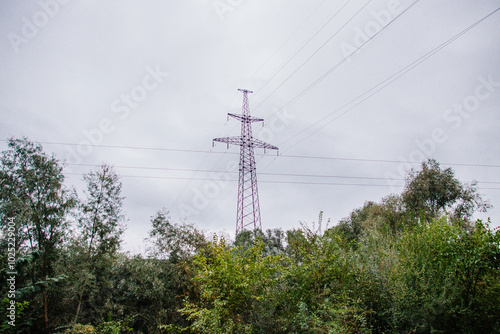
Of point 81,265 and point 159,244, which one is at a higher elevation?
point 159,244

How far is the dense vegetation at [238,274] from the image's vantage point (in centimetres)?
791

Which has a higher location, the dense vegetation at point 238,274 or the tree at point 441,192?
the tree at point 441,192

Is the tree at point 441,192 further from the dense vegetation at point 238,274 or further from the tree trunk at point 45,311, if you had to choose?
the tree trunk at point 45,311

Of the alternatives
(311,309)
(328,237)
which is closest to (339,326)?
(311,309)

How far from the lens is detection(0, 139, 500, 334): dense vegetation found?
7.91 m

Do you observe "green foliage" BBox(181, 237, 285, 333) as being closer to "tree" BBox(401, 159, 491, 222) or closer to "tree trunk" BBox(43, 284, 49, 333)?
"tree trunk" BBox(43, 284, 49, 333)

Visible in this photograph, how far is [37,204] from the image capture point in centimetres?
1788

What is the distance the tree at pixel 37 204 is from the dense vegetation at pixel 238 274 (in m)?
0.07

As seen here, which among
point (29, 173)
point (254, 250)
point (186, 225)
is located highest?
point (29, 173)

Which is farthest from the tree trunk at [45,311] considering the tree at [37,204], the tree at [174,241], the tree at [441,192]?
the tree at [441,192]

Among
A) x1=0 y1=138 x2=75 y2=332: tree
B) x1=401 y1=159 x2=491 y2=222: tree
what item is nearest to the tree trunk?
x1=0 y1=138 x2=75 y2=332: tree

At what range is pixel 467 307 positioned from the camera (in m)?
7.20

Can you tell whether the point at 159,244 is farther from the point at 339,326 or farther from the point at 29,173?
the point at 339,326

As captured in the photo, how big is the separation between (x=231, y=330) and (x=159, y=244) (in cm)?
1040
